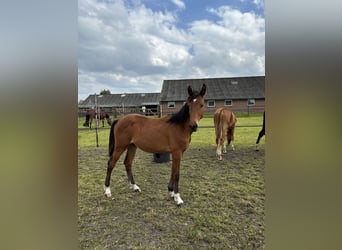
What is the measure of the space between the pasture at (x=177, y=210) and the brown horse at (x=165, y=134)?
0.26m

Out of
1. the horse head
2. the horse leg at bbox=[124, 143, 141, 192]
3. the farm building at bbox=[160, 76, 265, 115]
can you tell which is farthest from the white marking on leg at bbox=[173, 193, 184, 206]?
the farm building at bbox=[160, 76, 265, 115]

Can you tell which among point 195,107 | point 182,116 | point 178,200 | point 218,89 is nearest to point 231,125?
point 182,116

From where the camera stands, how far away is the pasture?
1772mm

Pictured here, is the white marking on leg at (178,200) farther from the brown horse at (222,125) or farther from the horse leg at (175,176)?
the brown horse at (222,125)

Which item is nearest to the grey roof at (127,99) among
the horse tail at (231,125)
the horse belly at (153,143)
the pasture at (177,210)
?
the horse tail at (231,125)

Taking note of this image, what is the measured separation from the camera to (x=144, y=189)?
3.03 meters

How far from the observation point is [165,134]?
2.70 m

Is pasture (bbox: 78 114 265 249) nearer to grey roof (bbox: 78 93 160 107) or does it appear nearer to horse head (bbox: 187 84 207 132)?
horse head (bbox: 187 84 207 132)

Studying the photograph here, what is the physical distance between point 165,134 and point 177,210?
0.98 meters

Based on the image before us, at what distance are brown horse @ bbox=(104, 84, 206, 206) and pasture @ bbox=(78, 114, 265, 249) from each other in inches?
10.4
